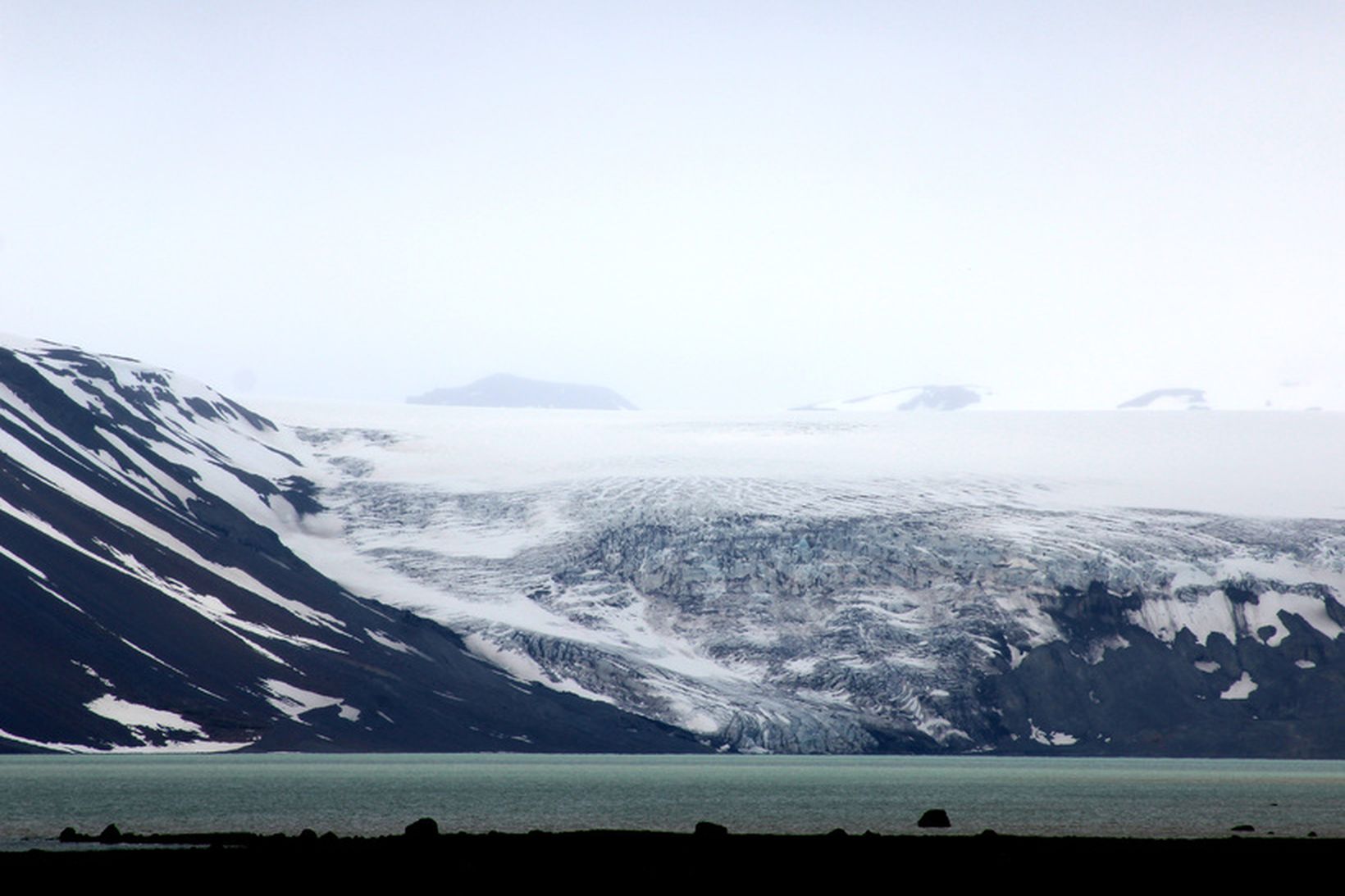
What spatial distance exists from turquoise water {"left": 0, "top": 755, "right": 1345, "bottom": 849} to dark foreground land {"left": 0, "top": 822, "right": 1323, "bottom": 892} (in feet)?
19.2

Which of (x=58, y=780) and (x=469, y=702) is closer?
(x=58, y=780)

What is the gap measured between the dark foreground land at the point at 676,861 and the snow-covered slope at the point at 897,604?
100800 millimetres

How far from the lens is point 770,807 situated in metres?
67.8

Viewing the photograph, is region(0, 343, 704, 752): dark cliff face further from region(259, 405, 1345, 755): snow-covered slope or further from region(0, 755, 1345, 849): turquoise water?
region(0, 755, 1345, 849): turquoise water

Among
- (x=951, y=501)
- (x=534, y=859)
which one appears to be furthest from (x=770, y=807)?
(x=951, y=501)

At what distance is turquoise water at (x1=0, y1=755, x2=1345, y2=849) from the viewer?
56.9 metres

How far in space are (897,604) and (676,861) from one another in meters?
124

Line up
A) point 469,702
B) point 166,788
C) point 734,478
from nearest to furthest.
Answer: point 166,788 < point 469,702 < point 734,478

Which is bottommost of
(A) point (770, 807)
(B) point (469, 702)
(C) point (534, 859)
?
(B) point (469, 702)

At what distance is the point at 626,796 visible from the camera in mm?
75812

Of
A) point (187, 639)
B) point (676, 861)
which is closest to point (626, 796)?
point (676, 861)

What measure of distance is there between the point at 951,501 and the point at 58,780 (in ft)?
378

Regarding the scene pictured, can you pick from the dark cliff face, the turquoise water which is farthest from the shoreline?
the dark cliff face

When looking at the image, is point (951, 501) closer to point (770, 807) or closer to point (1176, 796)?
point (1176, 796)
